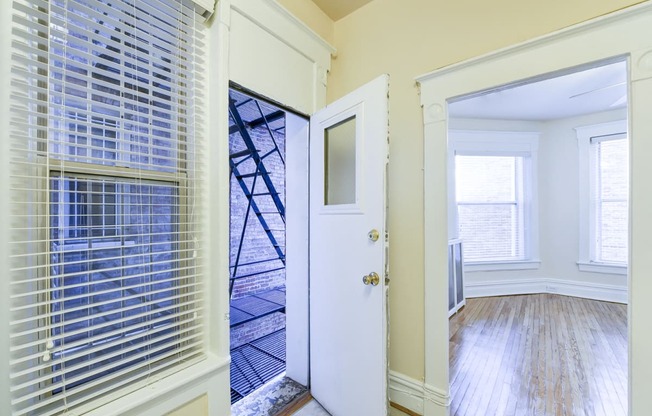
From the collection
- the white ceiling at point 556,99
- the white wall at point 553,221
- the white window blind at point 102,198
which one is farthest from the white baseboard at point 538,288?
the white window blind at point 102,198

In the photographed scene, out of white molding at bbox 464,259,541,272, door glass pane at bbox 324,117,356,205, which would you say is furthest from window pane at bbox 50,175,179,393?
white molding at bbox 464,259,541,272

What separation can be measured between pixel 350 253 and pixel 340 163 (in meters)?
0.57

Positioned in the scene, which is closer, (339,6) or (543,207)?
(339,6)

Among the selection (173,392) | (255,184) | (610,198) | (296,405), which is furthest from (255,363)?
(610,198)

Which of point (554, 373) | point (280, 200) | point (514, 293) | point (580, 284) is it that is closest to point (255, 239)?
point (280, 200)

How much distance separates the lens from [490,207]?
177 inches

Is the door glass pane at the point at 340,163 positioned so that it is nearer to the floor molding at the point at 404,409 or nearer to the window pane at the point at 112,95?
the window pane at the point at 112,95

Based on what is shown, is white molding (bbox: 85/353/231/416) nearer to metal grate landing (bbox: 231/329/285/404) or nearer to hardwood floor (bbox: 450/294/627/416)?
metal grate landing (bbox: 231/329/285/404)

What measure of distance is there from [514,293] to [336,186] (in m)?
4.19

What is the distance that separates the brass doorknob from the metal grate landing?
1328 mm

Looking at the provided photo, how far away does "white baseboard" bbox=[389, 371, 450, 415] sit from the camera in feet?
5.51

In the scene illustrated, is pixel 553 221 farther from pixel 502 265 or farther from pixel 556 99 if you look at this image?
pixel 556 99

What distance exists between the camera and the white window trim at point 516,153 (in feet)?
14.4

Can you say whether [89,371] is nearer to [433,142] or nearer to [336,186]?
[336,186]
